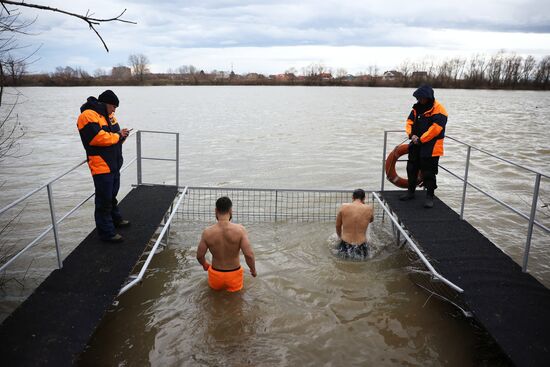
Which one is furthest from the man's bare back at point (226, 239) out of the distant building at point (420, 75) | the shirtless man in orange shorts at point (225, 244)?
the distant building at point (420, 75)

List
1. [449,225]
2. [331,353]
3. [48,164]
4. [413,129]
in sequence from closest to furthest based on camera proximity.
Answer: [331,353]
[449,225]
[413,129]
[48,164]

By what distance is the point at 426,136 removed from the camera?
20.5 feet

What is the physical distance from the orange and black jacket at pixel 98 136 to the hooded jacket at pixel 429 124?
4.33 metres

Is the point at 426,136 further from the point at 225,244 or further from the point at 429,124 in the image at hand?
the point at 225,244

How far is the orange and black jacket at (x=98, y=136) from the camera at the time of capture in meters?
4.74

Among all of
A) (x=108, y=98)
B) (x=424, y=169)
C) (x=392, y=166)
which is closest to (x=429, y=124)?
(x=424, y=169)

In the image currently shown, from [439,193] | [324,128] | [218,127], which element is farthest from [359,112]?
[439,193]

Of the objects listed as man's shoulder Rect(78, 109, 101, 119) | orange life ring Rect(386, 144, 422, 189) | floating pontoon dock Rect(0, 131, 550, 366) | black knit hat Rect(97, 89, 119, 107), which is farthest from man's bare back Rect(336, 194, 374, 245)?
man's shoulder Rect(78, 109, 101, 119)

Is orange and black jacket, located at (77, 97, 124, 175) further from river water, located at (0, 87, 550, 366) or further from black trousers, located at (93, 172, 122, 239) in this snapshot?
river water, located at (0, 87, 550, 366)

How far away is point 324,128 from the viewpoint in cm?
2338

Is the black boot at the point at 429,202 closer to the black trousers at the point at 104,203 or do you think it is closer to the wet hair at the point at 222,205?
the wet hair at the point at 222,205

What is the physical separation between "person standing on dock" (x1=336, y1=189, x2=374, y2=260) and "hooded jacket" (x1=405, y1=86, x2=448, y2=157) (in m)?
1.30

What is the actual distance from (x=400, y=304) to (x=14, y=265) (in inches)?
233

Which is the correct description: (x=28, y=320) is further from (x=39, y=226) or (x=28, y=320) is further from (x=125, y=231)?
(x=39, y=226)
